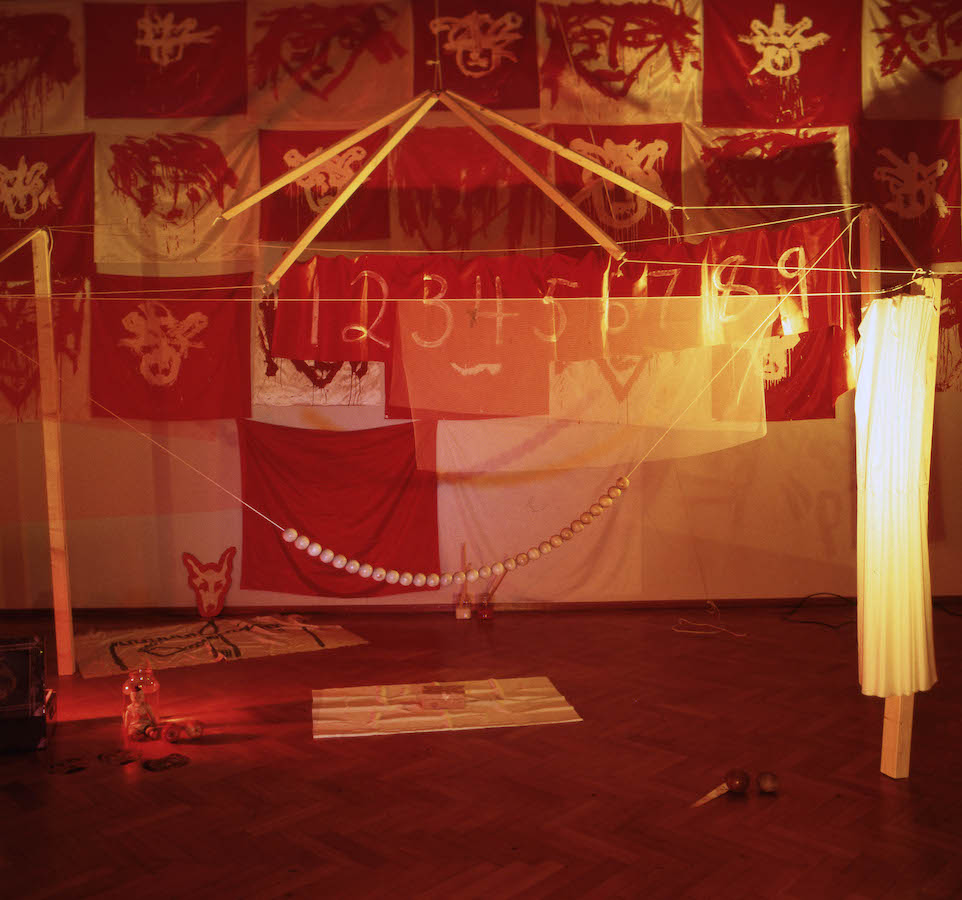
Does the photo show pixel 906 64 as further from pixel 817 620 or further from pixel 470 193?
pixel 817 620

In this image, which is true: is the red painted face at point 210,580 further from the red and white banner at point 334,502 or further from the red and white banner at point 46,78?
the red and white banner at point 46,78

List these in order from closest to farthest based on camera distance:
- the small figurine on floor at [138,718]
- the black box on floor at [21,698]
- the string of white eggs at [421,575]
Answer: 1. the black box on floor at [21,698]
2. the small figurine on floor at [138,718]
3. the string of white eggs at [421,575]

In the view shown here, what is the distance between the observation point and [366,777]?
3.14 metres

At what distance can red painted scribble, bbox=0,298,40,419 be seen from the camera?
200 inches

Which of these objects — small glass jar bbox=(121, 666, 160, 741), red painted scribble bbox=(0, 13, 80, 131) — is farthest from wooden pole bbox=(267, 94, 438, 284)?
red painted scribble bbox=(0, 13, 80, 131)

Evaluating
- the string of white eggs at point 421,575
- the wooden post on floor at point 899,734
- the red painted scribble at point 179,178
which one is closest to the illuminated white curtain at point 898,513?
the wooden post on floor at point 899,734

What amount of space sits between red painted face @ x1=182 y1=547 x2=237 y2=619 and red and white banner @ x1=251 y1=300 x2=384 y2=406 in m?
1.03

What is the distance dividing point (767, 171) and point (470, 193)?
72.7 inches

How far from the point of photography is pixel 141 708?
359 centimetres

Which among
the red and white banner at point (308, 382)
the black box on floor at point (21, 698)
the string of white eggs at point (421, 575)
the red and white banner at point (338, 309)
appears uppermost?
the red and white banner at point (338, 309)

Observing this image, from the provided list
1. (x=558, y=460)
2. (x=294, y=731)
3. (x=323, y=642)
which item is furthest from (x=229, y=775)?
(x=558, y=460)

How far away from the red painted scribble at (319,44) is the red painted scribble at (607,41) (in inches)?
37.9

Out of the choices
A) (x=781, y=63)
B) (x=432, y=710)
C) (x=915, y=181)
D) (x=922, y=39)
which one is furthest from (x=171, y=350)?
(x=922, y=39)

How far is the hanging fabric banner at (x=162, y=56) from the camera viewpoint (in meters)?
5.80
